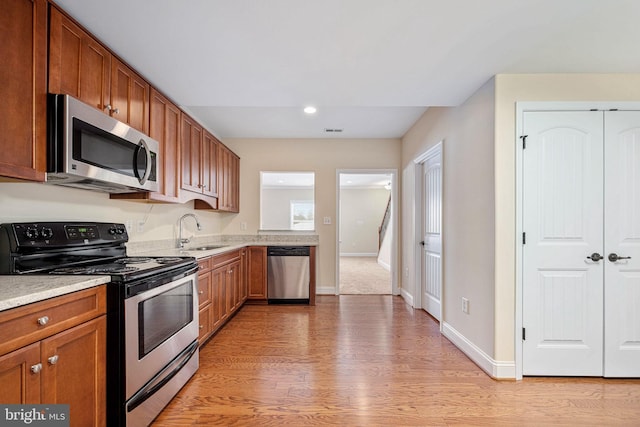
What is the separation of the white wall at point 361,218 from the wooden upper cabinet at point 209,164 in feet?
23.8

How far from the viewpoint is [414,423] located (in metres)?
Result: 1.78

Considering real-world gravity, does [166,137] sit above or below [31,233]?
above

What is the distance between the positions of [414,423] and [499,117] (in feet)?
7.25

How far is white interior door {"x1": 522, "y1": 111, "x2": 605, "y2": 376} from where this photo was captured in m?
2.28

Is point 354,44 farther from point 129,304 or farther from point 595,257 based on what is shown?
point 595,257

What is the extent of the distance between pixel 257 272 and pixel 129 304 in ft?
9.25

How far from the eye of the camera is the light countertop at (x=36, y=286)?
1101mm

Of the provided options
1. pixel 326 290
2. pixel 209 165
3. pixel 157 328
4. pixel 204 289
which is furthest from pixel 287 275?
pixel 157 328

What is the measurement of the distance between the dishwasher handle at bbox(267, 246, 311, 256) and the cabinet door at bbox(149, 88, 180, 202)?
180 cm

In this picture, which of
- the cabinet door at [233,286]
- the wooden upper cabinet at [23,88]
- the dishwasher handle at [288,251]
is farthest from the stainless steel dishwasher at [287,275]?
the wooden upper cabinet at [23,88]

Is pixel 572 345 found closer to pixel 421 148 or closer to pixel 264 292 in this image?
pixel 421 148

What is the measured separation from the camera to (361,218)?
10883mm

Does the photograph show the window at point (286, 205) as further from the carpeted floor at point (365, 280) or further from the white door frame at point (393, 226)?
the white door frame at point (393, 226)

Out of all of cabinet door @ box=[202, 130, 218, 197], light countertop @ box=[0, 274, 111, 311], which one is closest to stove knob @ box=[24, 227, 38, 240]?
light countertop @ box=[0, 274, 111, 311]
